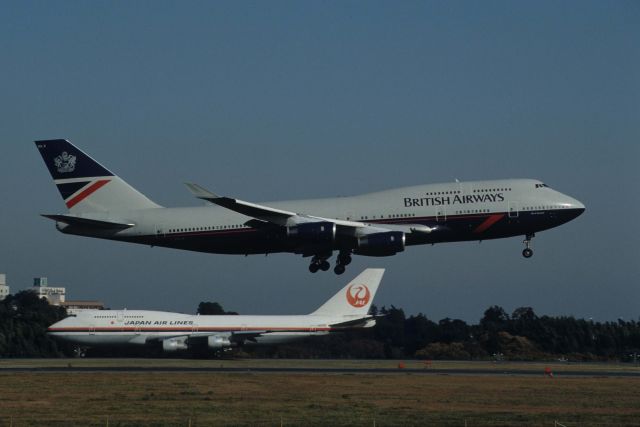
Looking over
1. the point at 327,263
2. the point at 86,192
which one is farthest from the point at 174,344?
the point at 327,263

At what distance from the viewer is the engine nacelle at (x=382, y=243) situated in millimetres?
63719

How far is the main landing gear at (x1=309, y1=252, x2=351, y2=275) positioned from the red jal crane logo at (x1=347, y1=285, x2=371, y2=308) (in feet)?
100

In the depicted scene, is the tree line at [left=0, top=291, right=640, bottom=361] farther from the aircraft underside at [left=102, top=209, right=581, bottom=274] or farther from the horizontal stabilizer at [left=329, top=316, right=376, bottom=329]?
the aircraft underside at [left=102, top=209, right=581, bottom=274]

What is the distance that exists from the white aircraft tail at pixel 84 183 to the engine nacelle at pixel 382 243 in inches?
621

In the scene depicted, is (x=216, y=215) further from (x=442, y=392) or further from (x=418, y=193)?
(x=442, y=392)

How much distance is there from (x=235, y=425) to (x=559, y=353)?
73724 millimetres

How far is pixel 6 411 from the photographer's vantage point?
1923 inches

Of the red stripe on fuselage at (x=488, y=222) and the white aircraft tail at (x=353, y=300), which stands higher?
the red stripe on fuselage at (x=488, y=222)

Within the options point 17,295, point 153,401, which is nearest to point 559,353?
point 153,401

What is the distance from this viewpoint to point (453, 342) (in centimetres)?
11600

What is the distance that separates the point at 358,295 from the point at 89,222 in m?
36.6

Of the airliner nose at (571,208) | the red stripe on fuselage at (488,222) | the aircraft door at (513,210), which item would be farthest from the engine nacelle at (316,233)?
the airliner nose at (571,208)

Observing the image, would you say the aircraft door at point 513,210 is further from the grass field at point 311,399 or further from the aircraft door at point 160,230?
the aircraft door at point 160,230

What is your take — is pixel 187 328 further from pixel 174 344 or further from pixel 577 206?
pixel 577 206
